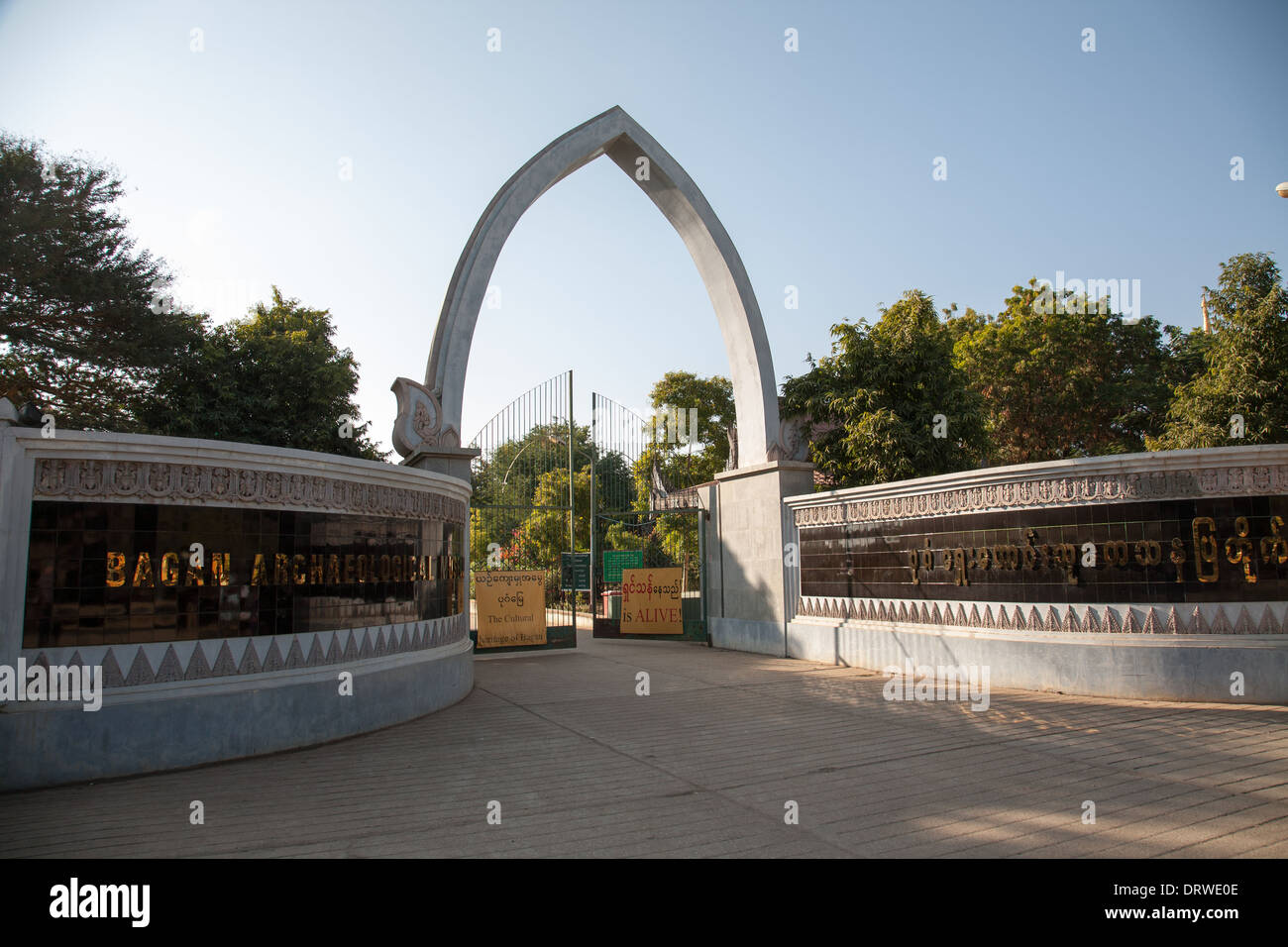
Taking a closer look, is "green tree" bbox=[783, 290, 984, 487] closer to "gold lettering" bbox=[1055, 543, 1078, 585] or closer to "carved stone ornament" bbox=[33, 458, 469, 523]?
"gold lettering" bbox=[1055, 543, 1078, 585]

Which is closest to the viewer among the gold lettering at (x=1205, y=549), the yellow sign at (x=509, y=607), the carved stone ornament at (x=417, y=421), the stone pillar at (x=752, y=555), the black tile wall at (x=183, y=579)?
the black tile wall at (x=183, y=579)

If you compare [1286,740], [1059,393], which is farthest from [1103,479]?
[1059,393]

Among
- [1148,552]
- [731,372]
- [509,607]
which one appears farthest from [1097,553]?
[509,607]

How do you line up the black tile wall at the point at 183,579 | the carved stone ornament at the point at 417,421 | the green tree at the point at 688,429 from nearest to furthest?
1. the black tile wall at the point at 183,579
2. the carved stone ornament at the point at 417,421
3. the green tree at the point at 688,429

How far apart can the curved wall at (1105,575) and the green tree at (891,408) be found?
17.3 feet

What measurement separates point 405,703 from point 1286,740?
27.5 ft

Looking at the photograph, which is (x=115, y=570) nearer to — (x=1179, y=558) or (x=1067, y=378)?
(x=1179, y=558)

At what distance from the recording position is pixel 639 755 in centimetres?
666

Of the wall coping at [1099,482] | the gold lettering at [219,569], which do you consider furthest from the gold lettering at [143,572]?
the wall coping at [1099,482]

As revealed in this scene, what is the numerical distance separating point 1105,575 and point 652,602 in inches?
370

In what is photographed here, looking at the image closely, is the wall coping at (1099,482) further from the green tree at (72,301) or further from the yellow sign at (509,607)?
the green tree at (72,301)

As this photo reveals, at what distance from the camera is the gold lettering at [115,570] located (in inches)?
245

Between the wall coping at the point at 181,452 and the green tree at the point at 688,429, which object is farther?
the green tree at the point at 688,429
